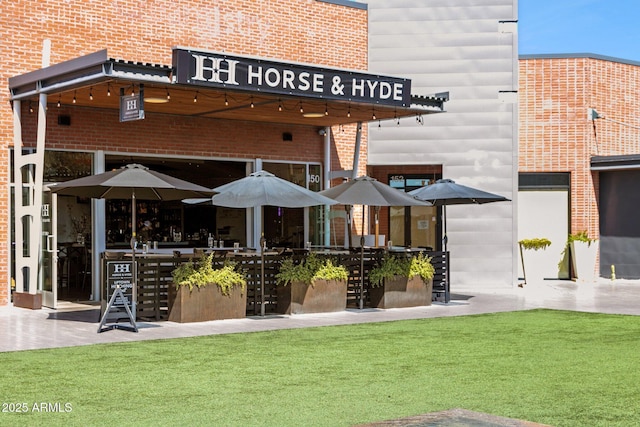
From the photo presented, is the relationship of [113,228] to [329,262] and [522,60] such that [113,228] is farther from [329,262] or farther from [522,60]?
[522,60]

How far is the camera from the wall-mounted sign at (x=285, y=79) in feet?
46.6

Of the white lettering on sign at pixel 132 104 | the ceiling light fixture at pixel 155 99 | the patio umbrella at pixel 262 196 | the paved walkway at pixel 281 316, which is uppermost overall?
the ceiling light fixture at pixel 155 99

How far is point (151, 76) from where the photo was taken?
14.1m

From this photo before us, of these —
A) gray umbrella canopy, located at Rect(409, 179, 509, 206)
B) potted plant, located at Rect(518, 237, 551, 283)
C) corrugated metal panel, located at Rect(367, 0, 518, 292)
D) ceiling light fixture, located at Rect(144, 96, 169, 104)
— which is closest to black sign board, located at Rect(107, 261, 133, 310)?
ceiling light fixture, located at Rect(144, 96, 169, 104)

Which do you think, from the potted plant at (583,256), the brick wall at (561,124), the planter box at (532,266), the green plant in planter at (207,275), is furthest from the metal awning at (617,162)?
the green plant in planter at (207,275)

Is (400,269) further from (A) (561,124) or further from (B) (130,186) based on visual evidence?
(A) (561,124)

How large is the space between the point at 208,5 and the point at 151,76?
519 cm

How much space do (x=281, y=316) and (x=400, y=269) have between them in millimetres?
2697

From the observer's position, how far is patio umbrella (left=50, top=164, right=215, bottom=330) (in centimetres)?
1343

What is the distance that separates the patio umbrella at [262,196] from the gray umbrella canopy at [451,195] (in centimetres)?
310

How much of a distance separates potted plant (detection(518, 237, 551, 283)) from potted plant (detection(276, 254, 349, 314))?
908 cm

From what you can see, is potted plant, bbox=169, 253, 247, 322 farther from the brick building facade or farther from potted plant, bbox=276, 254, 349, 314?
the brick building facade

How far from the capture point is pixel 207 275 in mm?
14305

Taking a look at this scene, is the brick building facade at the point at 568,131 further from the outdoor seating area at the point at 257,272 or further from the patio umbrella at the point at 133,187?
the patio umbrella at the point at 133,187
